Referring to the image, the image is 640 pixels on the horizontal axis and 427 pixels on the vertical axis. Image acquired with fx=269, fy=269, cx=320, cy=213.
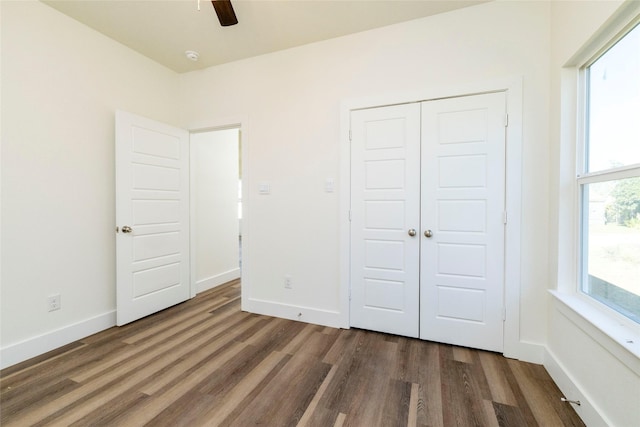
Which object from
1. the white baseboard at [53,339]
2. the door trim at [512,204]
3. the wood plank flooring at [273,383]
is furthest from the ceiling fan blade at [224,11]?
the white baseboard at [53,339]

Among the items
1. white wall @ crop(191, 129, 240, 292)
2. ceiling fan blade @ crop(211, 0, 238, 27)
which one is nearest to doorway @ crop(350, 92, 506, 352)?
ceiling fan blade @ crop(211, 0, 238, 27)

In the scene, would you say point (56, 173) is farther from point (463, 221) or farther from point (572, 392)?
point (572, 392)

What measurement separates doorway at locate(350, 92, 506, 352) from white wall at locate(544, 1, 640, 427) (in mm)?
310

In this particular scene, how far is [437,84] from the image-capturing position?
2.23 m

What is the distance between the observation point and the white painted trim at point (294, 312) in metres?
2.60

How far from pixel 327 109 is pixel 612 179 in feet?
6.73

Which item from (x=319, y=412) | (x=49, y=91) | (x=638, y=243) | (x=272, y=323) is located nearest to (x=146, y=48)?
(x=49, y=91)

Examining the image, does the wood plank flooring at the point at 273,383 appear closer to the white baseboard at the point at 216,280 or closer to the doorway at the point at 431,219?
the doorway at the point at 431,219

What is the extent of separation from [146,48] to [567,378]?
439 centimetres

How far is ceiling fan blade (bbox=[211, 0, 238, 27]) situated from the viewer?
5.99 feet

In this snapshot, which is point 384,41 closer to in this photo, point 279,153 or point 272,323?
point 279,153

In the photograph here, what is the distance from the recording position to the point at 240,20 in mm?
2318

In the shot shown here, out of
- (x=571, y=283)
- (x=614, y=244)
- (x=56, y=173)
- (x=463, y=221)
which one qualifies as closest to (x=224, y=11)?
(x=56, y=173)

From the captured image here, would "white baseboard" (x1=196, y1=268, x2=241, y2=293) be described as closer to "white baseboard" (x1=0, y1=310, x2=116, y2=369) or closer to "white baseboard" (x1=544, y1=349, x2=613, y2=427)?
"white baseboard" (x1=0, y1=310, x2=116, y2=369)
